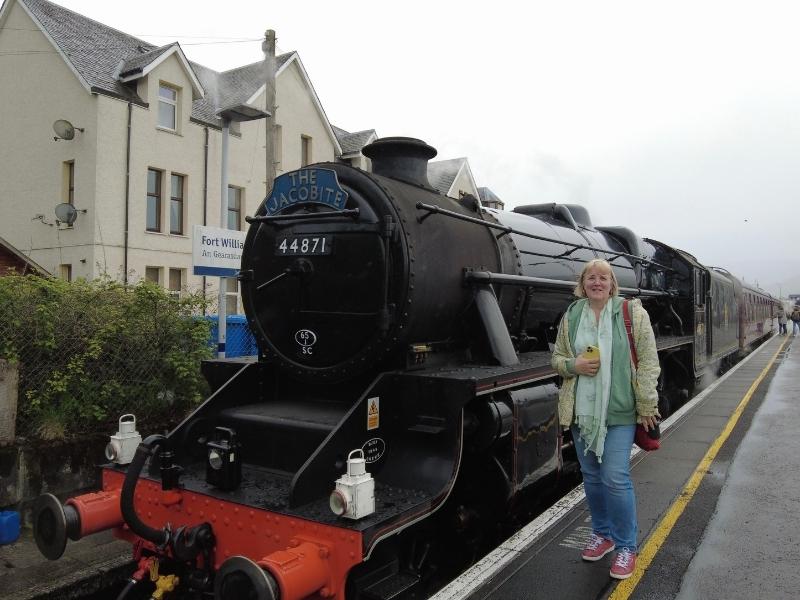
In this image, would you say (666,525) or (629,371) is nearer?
(629,371)

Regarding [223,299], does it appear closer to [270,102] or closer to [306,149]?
[270,102]

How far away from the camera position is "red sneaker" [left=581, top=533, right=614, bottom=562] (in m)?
3.60

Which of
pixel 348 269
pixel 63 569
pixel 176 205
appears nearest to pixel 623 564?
pixel 348 269

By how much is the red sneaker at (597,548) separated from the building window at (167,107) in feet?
Result: 50.3

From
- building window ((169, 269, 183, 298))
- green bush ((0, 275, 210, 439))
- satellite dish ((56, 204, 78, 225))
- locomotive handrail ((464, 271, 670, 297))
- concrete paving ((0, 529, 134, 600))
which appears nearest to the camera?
concrete paving ((0, 529, 134, 600))

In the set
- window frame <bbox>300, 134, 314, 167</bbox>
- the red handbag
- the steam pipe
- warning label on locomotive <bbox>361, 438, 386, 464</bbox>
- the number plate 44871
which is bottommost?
the steam pipe

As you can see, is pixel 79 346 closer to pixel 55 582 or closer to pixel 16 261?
pixel 55 582

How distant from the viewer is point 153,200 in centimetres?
1586

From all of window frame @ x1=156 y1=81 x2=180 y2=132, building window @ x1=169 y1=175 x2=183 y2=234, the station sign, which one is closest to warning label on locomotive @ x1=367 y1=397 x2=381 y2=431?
the station sign

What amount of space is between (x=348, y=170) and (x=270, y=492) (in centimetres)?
201

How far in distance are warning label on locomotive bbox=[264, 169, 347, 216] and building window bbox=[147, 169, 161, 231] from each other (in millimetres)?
12725

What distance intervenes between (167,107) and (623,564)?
16.1 m

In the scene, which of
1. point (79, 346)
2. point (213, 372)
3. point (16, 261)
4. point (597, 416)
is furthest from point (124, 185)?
point (597, 416)

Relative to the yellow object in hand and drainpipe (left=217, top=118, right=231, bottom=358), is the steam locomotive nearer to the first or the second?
the yellow object in hand
